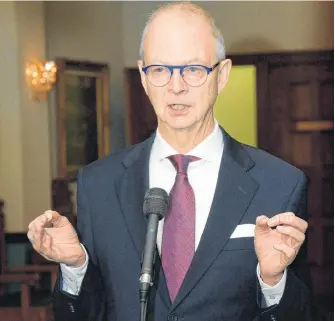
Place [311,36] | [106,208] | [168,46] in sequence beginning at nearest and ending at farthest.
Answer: [168,46] → [106,208] → [311,36]

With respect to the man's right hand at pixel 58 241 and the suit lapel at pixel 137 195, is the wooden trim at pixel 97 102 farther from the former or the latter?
the man's right hand at pixel 58 241

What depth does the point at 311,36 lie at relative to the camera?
5.33 m

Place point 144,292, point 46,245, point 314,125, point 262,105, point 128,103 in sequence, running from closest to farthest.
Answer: point 144,292 → point 46,245 → point 314,125 → point 262,105 → point 128,103

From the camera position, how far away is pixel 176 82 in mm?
1425

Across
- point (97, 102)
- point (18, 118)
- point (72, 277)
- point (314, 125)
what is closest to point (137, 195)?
point (72, 277)

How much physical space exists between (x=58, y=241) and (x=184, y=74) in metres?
0.44

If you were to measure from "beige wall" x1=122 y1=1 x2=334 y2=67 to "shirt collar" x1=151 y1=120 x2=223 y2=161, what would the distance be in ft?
12.9

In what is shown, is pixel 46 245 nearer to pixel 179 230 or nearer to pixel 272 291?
pixel 179 230

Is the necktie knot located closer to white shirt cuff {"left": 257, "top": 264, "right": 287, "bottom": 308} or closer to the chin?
the chin

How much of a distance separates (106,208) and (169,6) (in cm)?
48

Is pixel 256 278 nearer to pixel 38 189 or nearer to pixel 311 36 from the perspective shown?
pixel 38 189

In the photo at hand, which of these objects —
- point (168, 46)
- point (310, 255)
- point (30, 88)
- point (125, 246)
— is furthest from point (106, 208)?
point (310, 255)

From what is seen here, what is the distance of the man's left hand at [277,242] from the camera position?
3.99ft

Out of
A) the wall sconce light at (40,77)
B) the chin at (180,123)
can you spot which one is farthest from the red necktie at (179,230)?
the wall sconce light at (40,77)
